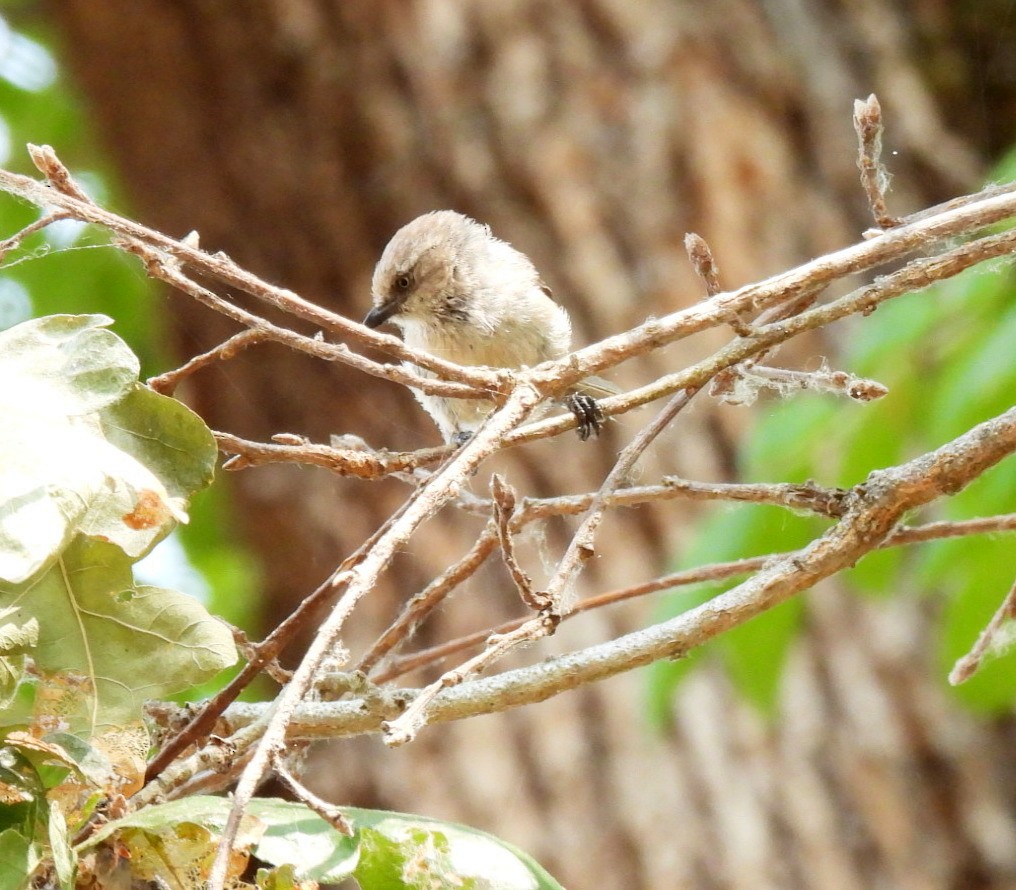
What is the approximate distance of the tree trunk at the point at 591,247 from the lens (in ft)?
12.0

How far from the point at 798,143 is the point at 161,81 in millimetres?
2210

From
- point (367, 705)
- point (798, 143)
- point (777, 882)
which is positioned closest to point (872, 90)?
point (798, 143)

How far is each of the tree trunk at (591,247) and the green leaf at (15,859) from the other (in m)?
2.54

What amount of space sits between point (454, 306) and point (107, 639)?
2.13 meters

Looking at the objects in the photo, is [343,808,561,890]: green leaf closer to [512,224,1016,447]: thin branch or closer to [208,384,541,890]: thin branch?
[208,384,541,890]: thin branch

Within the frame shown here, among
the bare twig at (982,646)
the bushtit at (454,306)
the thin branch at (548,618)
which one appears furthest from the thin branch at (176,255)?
the bushtit at (454,306)

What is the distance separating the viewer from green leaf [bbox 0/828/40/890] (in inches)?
40.4

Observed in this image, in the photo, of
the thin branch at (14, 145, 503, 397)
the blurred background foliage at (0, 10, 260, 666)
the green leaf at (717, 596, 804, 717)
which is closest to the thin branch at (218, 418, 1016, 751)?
the thin branch at (14, 145, 503, 397)

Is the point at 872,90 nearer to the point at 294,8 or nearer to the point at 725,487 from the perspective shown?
the point at 294,8

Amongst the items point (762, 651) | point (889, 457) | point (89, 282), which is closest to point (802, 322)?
point (889, 457)

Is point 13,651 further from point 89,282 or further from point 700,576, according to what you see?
point 89,282

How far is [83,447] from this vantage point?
3.45 feet

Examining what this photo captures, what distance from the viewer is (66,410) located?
1075 mm

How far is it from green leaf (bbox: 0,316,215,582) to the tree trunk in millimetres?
2465
